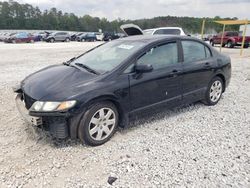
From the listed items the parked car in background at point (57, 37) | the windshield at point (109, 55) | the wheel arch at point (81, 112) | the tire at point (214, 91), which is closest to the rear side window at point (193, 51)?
the tire at point (214, 91)

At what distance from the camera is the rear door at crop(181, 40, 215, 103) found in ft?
14.9

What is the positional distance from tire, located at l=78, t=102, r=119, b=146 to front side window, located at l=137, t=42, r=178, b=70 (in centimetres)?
93

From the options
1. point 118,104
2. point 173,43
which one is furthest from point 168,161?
point 173,43

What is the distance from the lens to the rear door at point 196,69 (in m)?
4.53

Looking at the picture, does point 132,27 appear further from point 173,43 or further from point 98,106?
point 98,106

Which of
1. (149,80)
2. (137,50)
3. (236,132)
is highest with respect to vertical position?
(137,50)

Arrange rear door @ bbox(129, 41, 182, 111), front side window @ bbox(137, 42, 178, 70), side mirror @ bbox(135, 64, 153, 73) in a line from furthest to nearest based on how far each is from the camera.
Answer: front side window @ bbox(137, 42, 178, 70), rear door @ bbox(129, 41, 182, 111), side mirror @ bbox(135, 64, 153, 73)

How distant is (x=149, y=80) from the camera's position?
12.8 ft

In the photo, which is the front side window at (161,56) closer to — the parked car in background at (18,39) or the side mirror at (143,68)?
the side mirror at (143,68)

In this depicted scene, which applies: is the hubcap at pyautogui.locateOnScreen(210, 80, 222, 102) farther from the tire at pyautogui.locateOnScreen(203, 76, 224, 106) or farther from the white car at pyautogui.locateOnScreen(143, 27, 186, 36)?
the white car at pyautogui.locateOnScreen(143, 27, 186, 36)

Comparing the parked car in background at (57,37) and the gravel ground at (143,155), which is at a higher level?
the gravel ground at (143,155)

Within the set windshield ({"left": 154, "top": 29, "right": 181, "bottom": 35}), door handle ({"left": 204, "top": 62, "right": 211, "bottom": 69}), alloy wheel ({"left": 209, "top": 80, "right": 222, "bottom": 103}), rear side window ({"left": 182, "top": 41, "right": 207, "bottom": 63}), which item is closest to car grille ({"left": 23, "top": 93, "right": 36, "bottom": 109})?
rear side window ({"left": 182, "top": 41, "right": 207, "bottom": 63})

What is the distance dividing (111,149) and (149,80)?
124cm

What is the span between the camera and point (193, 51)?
15.6 feet
